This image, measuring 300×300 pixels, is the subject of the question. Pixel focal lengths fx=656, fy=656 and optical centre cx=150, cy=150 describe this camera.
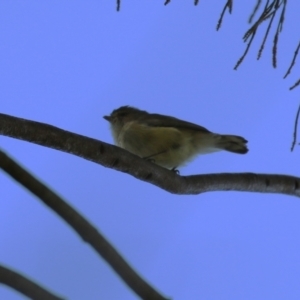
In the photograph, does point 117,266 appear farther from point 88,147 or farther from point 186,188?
point 186,188

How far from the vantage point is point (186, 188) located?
3.48 m

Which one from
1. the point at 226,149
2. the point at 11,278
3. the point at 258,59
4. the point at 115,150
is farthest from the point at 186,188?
the point at 226,149

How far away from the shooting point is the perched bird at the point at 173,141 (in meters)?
5.78

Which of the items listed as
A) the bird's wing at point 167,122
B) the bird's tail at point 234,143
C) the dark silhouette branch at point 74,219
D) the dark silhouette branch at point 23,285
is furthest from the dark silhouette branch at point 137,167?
the bird's wing at point 167,122

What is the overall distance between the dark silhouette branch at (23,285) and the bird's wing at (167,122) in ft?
12.8

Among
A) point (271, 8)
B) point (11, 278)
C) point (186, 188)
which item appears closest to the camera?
point (11, 278)

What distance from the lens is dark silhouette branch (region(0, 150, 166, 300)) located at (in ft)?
7.57

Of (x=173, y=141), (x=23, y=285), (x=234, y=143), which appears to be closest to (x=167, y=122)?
(x=173, y=141)

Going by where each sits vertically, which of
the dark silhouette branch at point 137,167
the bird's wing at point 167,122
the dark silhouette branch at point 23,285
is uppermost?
the bird's wing at point 167,122

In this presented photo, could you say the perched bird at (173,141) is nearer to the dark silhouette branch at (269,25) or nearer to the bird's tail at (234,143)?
the bird's tail at (234,143)

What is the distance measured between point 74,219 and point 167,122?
3.68 m

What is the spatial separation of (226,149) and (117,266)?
3483 mm

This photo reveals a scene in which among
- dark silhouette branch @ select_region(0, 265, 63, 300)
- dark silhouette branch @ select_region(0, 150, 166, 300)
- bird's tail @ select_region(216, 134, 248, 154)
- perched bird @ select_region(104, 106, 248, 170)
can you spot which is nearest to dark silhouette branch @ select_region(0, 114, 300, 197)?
dark silhouette branch @ select_region(0, 150, 166, 300)

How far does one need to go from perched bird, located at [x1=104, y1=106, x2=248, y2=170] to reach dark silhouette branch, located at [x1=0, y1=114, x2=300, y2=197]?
1940 mm
